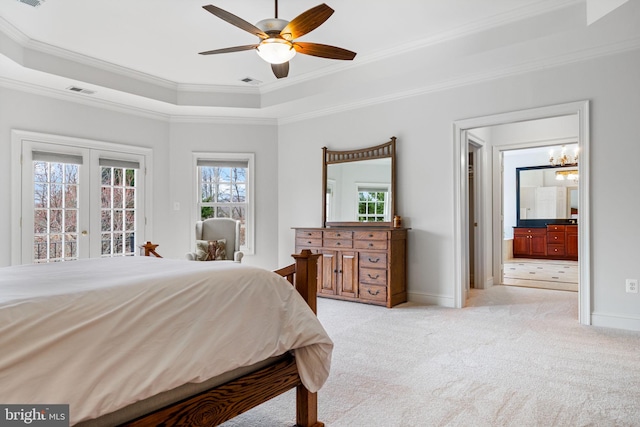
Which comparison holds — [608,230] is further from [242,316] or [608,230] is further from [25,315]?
[25,315]

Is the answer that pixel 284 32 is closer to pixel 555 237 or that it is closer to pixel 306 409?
pixel 306 409

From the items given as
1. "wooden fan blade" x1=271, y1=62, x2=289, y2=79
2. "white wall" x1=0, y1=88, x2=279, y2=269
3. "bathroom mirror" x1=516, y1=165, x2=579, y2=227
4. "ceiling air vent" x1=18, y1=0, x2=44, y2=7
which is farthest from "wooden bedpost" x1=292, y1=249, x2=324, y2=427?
"bathroom mirror" x1=516, y1=165, x2=579, y2=227

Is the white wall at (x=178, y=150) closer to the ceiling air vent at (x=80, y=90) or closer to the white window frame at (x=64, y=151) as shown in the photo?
the white window frame at (x=64, y=151)

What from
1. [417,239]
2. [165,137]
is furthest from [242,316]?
[165,137]

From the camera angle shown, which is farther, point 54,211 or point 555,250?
point 555,250

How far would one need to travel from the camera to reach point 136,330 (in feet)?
4.80

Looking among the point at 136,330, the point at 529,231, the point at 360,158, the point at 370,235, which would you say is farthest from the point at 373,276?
the point at 529,231

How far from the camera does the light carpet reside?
2.16 m

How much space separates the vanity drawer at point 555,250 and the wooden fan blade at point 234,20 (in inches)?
372

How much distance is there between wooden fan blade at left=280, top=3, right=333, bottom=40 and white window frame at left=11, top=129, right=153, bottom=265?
3418mm

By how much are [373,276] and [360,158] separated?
1.58 meters

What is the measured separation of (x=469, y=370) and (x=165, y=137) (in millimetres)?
5118

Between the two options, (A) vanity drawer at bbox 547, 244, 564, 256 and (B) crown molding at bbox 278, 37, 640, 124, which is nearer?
(B) crown molding at bbox 278, 37, 640, 124

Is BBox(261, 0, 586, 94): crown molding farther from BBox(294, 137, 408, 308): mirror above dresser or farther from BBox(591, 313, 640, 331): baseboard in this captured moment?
BBox(591, 313, 640, 331): baseboard
